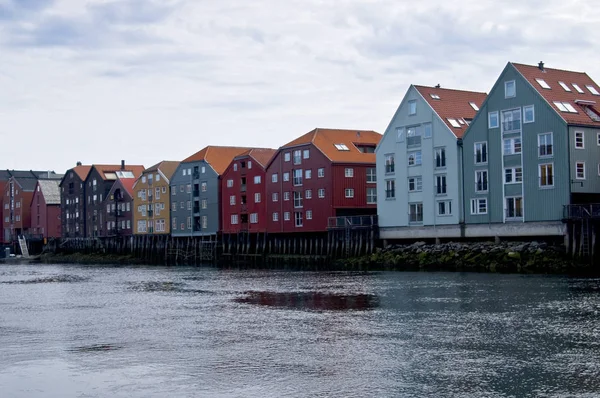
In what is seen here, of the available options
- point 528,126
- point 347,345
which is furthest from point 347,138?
point 347,345

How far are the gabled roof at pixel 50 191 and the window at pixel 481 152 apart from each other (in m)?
104

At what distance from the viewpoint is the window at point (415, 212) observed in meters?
72.0

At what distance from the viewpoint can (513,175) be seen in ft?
207

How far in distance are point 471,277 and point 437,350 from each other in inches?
1115

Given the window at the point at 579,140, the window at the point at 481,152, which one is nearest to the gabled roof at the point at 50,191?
the window at the point at 481,152

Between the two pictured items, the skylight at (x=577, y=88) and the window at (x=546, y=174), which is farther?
the skylight at (x=577, y=88)

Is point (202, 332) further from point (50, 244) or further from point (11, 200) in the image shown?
point (11, 200)

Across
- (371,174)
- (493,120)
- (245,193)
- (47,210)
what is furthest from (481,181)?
(47,210)

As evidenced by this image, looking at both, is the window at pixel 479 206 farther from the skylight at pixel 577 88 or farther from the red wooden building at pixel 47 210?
the red wooden building at pixel 47 210

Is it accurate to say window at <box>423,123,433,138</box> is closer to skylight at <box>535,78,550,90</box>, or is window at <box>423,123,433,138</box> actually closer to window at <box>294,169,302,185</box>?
skylight at <box>535,78,550,90</box>

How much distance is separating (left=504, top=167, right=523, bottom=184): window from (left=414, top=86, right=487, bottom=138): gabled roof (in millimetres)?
6975

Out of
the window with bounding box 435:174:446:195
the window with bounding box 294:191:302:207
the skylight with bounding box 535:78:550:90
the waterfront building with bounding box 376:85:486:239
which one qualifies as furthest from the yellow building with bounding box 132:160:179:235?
the skylight with bounding box 535:78:550:90

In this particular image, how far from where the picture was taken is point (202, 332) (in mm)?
26594

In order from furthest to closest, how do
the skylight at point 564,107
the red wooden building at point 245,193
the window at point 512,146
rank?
the red wooden building at point 245,193, the window at point 512,146, the skylight at point 564,107
